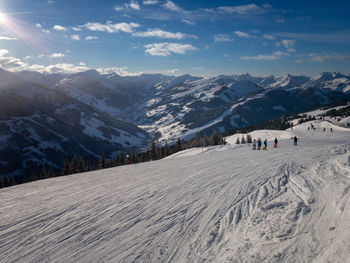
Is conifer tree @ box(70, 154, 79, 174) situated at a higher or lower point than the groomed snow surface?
lower

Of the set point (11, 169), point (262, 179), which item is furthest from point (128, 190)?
point (11, 169)

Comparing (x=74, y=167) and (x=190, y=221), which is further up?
(x=190, y=221)

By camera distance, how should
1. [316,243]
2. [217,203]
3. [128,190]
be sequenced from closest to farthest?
[316,243]
[217,203]
[128,190]

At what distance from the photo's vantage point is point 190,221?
347 inches

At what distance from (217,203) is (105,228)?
5.33 m

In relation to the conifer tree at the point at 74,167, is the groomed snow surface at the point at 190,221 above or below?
above

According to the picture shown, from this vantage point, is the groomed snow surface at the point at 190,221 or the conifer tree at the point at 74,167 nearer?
the groomed snow surface at the point at 190,221

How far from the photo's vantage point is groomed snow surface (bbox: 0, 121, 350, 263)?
668cm

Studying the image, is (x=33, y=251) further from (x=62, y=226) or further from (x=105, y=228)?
(x=105, y=228)

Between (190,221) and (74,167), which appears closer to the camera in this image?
(190,221)

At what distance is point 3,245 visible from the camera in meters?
7.88

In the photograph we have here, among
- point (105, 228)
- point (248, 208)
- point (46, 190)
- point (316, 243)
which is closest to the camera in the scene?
point (316, 243)

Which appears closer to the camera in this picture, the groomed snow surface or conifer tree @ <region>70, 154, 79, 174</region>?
the groomed snow surface

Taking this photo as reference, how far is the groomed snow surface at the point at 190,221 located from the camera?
6676mm
